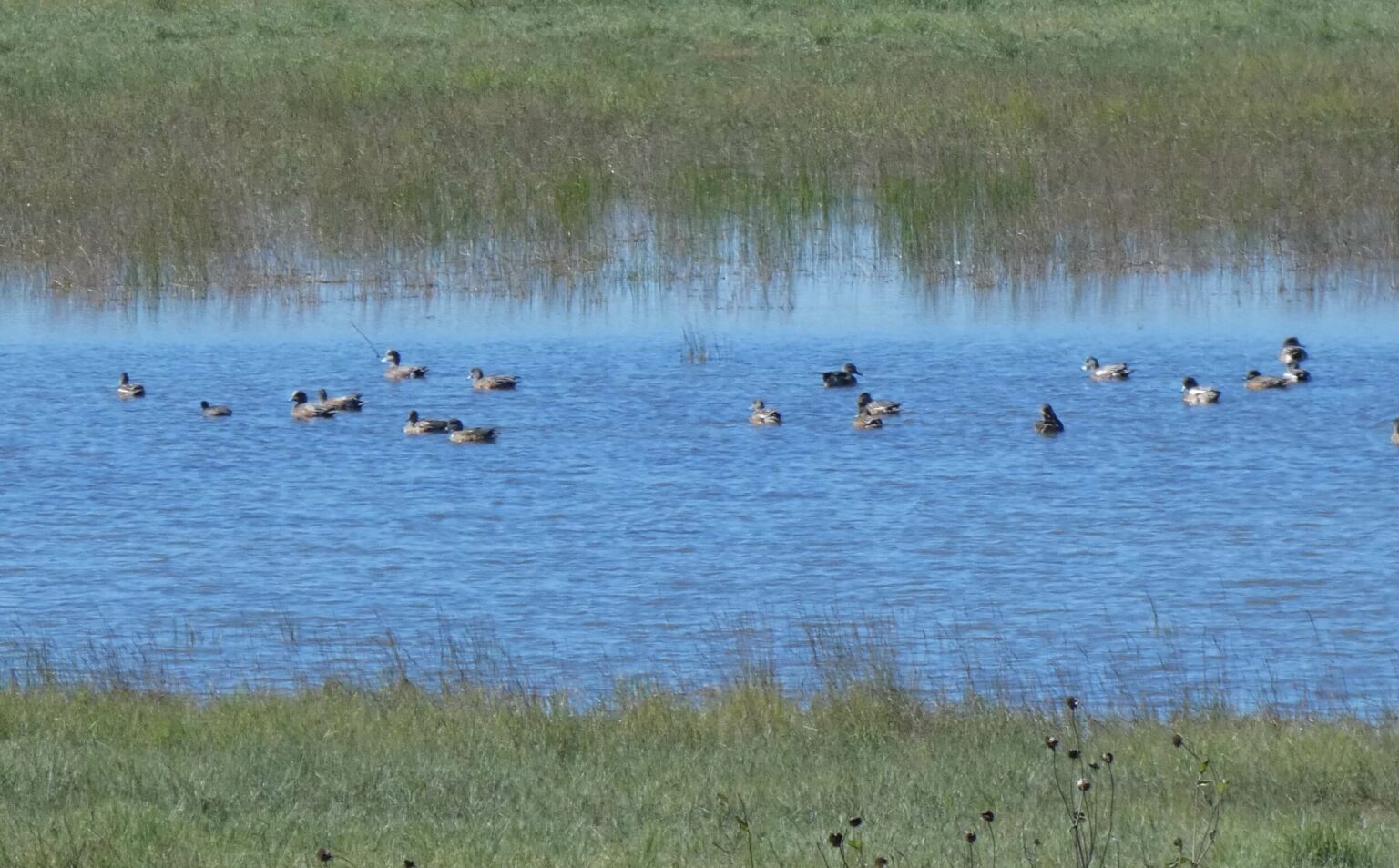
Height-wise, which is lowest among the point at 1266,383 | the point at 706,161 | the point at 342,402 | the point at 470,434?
the point at 470,434

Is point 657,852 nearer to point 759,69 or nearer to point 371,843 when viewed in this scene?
point 371,843

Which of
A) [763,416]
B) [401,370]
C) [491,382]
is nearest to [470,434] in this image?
[491,382]

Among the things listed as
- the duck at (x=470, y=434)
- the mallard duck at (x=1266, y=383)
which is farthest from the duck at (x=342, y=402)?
the mallard duck at (x=1266, y=383)

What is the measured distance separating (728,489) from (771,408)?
8.83 ft

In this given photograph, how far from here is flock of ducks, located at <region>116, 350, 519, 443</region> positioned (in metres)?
17.0

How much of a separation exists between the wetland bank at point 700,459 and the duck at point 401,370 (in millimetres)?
164

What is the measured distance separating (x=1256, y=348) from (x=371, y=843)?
13.9 metres

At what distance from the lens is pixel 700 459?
1609 cm

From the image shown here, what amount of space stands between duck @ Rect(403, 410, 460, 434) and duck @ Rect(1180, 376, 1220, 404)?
562 cm

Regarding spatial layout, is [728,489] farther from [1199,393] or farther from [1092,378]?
[1092,378]

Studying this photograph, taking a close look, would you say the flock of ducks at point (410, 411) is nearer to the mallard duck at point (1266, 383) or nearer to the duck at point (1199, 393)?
the duck at point (1199, 393)

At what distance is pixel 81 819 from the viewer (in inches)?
284

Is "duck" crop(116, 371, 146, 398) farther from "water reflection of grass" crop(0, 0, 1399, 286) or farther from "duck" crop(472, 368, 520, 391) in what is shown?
"water reflection of grass" crop(0, 0, 1399, 286)

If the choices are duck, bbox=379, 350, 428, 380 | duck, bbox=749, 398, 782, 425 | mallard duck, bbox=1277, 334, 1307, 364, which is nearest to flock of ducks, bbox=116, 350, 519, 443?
duck, bbox=379, 350, 428, 380
